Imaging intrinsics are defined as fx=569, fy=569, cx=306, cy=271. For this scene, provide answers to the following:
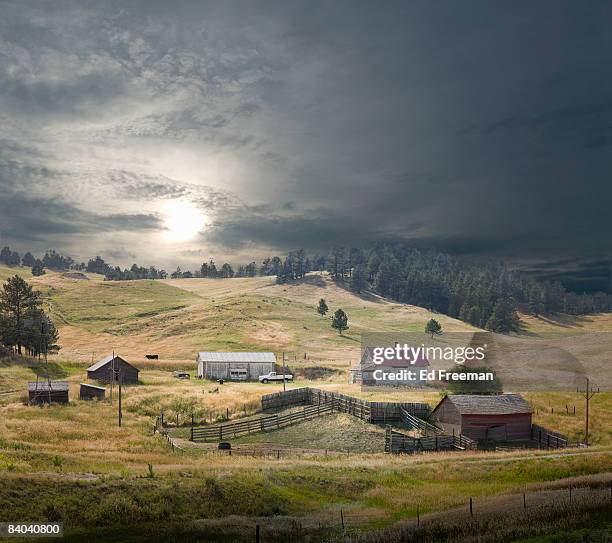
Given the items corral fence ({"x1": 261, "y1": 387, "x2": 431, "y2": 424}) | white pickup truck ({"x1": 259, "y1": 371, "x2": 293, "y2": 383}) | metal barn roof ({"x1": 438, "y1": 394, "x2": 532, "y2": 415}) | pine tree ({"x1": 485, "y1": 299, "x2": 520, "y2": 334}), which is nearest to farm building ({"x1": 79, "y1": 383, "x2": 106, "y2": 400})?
corral fence ({"x1": 261, "y1": 387, "x2": 431, "y2": 424})

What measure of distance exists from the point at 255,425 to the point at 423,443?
57.1 ft

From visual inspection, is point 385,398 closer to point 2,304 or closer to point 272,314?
point 2,304

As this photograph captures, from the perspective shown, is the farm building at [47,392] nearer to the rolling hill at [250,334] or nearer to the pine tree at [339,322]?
the rolling hill at [250,334]

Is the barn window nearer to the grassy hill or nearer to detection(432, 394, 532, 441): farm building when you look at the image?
the grassy hill

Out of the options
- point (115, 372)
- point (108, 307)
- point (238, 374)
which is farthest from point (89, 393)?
point (108, 307)

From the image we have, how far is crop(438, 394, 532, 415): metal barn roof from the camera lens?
55.5 meters

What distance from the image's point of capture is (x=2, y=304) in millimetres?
98938

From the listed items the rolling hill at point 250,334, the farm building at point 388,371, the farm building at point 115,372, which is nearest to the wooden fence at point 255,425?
the farm building at point 388,371

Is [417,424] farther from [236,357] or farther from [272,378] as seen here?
[236,357]

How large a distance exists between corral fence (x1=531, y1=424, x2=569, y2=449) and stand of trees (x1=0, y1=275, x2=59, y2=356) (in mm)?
75147

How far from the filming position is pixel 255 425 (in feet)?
191

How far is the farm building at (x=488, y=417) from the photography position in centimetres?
5522

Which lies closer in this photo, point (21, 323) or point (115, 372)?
point (115, 372)

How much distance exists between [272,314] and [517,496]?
456ft
